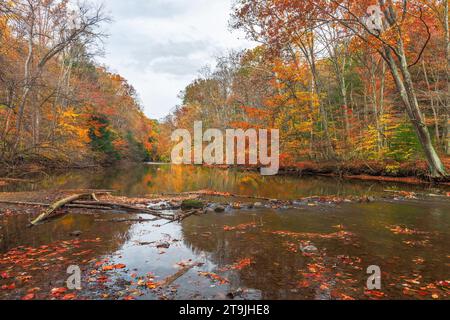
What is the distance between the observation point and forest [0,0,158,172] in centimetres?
1650

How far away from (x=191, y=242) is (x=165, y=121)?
216 ft

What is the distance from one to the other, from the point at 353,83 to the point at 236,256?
32.2m

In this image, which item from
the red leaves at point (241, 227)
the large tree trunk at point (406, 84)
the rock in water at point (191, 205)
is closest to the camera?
the red leaves at point (241, 227)

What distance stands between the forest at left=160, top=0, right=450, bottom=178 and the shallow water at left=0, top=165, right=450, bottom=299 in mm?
8937

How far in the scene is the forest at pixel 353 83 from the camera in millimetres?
13938

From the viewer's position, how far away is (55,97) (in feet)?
84.8

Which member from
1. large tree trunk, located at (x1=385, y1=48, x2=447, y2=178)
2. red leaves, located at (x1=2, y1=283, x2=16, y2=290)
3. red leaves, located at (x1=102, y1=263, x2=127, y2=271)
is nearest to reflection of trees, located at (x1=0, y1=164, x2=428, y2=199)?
large tree trunk, located at (x1=385, y1=48, x2=447, y2=178)

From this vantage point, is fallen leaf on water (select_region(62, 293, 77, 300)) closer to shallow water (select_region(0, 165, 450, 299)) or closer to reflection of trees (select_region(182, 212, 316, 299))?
shallow water (select_region(0, 165, 450, 299))

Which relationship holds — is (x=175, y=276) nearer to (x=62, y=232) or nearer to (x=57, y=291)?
(x=57, y=291)

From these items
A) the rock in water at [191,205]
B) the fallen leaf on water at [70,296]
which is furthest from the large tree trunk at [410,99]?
the fallen leaf on water at [70,296]

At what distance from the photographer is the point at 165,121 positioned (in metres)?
70.0

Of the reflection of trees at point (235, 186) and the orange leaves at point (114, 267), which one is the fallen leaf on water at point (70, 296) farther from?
the reflection of trees at point (235, 186)

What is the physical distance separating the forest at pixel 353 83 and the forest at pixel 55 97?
36.9 feet
